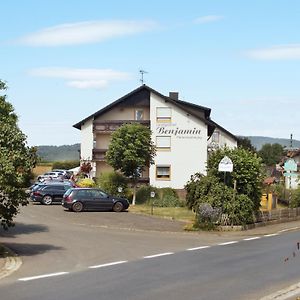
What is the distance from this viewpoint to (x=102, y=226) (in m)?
29.7

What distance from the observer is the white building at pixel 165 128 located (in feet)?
189

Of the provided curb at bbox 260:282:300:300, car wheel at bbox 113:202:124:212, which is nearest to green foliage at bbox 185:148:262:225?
car wheel at bbox 113:202:124:212

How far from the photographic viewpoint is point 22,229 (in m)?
26.5

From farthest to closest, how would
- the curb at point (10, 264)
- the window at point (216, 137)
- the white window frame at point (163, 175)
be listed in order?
the window at point (216, 137) → the white window frame at point (163, 175) → the curb at point (10, 264)

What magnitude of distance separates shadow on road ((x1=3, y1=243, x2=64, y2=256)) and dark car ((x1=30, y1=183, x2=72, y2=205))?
22.1 meters

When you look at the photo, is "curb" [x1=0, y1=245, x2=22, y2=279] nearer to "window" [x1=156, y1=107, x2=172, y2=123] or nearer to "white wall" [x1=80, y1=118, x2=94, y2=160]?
"window" [x1=156, y1=107, x2=172, y2=123]

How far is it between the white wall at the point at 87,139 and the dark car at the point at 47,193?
16.5 meters

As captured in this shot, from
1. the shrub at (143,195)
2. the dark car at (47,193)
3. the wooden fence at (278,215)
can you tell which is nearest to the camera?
the wooden fence at (278,215)

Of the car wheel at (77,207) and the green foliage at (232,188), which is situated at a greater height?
the green foliage at (232,188)

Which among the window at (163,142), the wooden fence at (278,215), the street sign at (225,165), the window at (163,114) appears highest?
the window at (163,114)

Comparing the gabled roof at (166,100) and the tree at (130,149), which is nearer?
the tree at (130,149)

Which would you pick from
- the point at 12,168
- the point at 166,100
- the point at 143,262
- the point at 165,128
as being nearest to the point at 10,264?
the point at 12,168

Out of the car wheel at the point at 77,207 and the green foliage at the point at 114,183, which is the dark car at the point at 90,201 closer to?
the car wheel at the point at 77,207

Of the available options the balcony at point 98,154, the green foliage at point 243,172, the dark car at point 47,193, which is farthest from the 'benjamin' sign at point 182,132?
the green foliage at point 243,172
